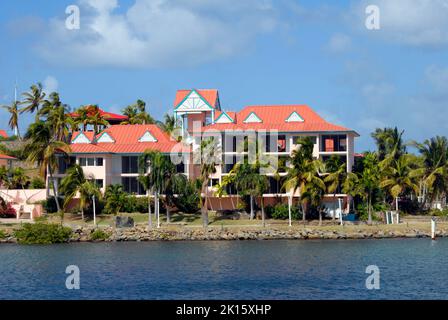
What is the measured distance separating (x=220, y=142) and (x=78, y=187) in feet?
51.9

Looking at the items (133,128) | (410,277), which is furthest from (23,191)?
(410,277)

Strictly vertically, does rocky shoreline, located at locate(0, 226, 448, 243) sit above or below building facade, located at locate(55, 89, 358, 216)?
below

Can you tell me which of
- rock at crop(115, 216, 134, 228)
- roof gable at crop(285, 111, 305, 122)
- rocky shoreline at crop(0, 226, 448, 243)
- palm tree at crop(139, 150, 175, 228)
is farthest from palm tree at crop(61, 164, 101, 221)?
roof gable at crop(285, 111, 305, 122)

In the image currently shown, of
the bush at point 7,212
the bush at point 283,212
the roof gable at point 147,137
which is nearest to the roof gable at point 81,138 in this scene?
the roof gable at point 147,137

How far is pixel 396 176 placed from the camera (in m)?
83.3

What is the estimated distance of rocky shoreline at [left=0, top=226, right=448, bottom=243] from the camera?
74.8m

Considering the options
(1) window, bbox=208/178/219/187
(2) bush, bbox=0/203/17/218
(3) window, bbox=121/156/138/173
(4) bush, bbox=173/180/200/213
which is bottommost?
(2) bush, bbox=0/203/17/218

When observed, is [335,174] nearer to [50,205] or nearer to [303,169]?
[303,169]

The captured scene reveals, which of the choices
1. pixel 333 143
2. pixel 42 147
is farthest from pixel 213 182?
pixel 42 147

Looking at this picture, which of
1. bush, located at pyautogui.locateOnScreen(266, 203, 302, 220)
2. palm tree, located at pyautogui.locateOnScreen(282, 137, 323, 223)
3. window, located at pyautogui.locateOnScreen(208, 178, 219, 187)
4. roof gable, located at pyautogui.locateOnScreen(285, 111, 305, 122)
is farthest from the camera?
roof gable, located at pyautogui.locateOnScreen(285, 111, 305, 122)

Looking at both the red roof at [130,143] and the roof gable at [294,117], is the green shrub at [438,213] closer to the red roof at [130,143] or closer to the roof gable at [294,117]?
the roof gable at [294,117]

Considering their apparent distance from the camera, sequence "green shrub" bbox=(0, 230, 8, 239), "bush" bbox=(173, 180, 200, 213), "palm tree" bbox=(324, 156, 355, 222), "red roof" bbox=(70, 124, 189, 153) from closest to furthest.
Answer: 1. "green shrub" bbox=(0, 230, 8, 239)
2. "palm tree" bbox=(324, 156, 355, 222)
3. "bush" bbox=(173, 180, 200, 213)
4. "red roof" bbox=(70, 124, 189, 153)

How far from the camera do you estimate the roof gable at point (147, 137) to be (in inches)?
3639

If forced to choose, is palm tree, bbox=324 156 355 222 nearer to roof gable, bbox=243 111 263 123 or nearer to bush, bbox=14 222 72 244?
roof gable, bbox=243 111 263 123
